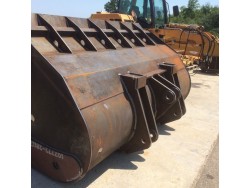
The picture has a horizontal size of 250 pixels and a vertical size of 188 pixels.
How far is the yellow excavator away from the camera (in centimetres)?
767

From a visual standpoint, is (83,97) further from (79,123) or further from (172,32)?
(172,32)

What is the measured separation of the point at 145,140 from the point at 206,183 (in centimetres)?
65

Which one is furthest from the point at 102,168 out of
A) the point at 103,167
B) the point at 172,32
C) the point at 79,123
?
the point at 172,32

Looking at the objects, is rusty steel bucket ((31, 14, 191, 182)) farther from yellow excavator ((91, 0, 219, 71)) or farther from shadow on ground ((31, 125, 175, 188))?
yellow excavator ((91, 0, 219, 71))

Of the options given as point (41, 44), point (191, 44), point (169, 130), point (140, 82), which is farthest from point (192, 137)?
point (191, 44)

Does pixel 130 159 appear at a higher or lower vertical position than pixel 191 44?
lower

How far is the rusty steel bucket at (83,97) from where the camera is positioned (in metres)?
2.16

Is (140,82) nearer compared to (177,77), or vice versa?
(140,82)

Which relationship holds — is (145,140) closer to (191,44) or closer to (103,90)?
(103,90)

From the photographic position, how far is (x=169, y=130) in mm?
3754

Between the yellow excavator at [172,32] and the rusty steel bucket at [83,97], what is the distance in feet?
13.4

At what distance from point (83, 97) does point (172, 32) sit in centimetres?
Result: 654

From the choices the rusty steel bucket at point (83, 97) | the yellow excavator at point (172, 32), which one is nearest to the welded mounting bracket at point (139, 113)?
the rusty steel bucket at point (83, 97)

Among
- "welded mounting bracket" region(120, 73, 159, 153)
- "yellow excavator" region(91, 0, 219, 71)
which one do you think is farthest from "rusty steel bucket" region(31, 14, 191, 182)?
"yellow excavator" region(91, 0, 219, 71)
